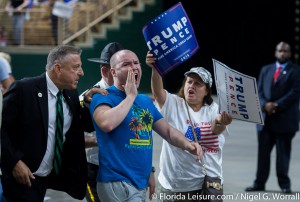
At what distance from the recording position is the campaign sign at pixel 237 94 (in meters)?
6.30

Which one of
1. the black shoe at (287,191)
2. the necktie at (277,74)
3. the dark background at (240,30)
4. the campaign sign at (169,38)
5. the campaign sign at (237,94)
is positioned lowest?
the black shoe at (287,191)

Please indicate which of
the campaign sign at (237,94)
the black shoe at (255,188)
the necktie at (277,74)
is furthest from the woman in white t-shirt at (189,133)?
the necktie at (277,74)

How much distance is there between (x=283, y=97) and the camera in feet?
36.4

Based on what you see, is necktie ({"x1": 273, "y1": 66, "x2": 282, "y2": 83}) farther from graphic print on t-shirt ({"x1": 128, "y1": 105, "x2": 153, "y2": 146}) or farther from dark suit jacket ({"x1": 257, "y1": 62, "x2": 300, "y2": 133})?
graphic print on t-shirt ({"x1": 128, "y1": 105, "x2": 153, "y2": 146})

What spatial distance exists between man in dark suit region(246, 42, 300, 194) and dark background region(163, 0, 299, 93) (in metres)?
15.6

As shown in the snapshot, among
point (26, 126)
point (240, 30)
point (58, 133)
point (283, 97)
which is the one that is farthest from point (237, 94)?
point (240, 30)

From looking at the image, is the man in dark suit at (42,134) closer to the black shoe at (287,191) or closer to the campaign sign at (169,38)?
the campaign sign at (169,38)

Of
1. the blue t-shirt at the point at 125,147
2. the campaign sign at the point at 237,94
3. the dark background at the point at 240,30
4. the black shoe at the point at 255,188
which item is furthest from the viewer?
the dark background at the point at 240,30

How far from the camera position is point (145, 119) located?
5.94 m

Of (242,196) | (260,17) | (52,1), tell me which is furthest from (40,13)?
(242,196)

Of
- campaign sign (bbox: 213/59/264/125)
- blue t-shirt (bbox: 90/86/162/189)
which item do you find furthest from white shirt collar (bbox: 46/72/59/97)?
campaign sign (bbox: 213/59/264/125)

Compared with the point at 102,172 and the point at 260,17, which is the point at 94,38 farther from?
the point at 102,172

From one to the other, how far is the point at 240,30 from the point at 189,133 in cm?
2038

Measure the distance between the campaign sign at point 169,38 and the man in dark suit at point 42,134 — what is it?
794mm
